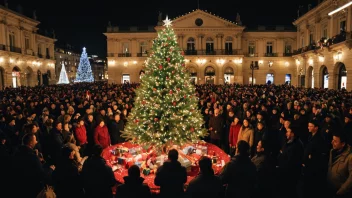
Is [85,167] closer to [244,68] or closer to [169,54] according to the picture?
[169,54]

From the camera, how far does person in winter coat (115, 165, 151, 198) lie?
12.4 ft

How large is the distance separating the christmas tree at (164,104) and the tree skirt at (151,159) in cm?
37

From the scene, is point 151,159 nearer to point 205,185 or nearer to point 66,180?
point 66,180

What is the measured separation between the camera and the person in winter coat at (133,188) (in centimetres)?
377

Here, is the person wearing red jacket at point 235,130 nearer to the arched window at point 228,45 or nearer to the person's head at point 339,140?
the person's head at point 339,140

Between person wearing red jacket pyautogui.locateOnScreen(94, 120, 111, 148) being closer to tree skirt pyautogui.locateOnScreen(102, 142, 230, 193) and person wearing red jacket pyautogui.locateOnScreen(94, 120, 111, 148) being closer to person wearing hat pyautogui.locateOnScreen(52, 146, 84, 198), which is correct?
tree skirt pyautogui.locateOnScreen(102, 142, 230, 193)

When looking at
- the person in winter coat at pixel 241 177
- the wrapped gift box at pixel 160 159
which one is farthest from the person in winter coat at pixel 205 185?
the wrapped gift box at pixel 160 159

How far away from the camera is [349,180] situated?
4.32 meters

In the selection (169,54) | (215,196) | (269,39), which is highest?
(269,39)

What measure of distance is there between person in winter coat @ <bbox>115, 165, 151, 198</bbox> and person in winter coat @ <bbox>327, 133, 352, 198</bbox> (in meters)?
3.34

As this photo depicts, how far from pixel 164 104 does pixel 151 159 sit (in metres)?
1.62

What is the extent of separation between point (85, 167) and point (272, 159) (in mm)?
3584

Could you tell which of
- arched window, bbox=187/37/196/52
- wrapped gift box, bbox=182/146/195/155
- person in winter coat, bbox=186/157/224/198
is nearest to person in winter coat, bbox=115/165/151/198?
person in winter coat, bbox=186/157/224/198

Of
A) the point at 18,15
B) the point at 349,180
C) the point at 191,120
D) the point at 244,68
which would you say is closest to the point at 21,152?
the point at 191,120
